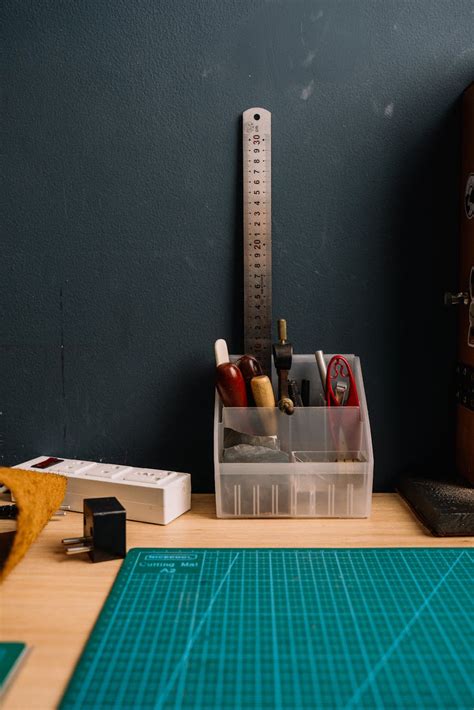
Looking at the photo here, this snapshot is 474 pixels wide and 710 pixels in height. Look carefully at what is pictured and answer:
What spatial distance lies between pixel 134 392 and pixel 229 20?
0.67 meters

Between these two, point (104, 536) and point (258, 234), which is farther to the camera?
point (258, 234)

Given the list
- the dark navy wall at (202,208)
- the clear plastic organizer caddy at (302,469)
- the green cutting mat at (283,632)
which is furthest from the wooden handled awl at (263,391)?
the green cutting mat at (283,632)

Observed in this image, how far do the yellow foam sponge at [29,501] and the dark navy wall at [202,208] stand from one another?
0.25 m

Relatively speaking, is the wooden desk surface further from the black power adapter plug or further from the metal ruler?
the metal ruler

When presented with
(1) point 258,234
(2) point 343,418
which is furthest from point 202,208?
(2) point 343,418

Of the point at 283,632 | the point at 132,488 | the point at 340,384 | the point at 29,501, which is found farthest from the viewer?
the point at 340,384

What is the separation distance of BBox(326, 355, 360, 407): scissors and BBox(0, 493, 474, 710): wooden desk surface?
185 millimetres

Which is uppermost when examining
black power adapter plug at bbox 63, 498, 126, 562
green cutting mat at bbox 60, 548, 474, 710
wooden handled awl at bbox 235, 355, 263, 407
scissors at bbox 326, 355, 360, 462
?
wooden handled awl at bbox 235, 355, 263, 407

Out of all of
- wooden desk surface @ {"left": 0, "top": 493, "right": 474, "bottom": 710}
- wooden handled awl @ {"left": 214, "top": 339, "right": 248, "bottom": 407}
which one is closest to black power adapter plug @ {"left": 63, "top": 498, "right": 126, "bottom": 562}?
wooden desk surface @ {"left": 0, "top": 493, "right": 474, "bottom": 710}

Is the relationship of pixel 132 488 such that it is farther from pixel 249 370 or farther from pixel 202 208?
pixel 202 208

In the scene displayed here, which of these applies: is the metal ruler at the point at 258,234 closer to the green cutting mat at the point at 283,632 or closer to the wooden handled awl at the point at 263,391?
the wooden handled awl at the point at 263,391

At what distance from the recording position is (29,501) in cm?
81

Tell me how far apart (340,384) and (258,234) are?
30cm

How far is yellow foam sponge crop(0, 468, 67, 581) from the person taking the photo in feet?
2.46
